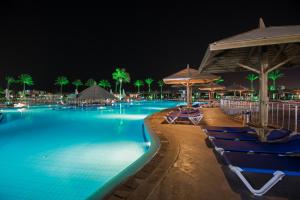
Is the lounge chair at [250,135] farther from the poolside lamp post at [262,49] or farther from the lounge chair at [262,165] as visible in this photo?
the lounge chair at [262,165]

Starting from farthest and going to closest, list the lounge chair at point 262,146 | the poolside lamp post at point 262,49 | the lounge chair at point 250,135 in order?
1. the lounge chair at point 250,135
2. the lounge chair at point 262,146
3. the poolside lamp post at point 262,49

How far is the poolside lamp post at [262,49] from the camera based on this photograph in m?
3.56

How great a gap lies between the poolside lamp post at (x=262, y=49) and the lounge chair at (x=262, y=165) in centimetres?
171

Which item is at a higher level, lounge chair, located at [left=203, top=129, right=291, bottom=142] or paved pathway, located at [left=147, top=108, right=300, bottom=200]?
lounge chair, located at [left=203, top=129, right=291, bottom=142]

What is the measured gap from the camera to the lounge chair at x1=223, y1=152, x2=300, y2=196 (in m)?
2.67

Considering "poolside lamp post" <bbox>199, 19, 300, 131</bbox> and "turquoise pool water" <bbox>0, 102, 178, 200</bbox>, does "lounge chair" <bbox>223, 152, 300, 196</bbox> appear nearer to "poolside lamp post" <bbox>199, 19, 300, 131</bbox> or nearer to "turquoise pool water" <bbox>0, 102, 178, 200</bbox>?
"poolside lamp post" <bbox>199, 19, 300, 131</bbox>

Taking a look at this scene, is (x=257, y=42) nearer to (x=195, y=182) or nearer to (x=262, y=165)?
(x=262, y=165)

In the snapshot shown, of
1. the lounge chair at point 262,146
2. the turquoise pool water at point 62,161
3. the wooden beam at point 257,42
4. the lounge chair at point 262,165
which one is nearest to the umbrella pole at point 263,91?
the lounge chair at point 262,146

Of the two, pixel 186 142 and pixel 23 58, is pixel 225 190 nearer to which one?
pixel 186 142

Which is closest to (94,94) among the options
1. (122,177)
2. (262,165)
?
(122,177)

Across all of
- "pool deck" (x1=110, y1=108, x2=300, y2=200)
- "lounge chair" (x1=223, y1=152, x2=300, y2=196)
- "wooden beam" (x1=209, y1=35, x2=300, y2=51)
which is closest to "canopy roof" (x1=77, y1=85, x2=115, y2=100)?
"pool deck" (x1=110, y1=108, x2=300, y2=200)

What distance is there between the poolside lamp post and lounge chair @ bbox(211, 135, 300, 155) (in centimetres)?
67

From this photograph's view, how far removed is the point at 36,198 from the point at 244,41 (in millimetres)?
4643

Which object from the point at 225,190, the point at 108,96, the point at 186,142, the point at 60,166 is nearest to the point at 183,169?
the point at 225,190
